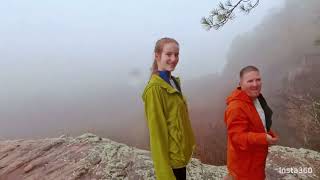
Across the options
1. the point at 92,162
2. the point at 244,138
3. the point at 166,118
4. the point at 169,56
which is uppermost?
the point at 169,56

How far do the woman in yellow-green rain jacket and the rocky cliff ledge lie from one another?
3.47 feet

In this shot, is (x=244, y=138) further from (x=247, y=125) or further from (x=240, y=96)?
(x=240, y=96)

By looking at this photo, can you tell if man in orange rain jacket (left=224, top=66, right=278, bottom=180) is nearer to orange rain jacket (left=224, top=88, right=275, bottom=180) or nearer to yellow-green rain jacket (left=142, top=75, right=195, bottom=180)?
orange rain jacket (left=224, top=88, right=275, bottom=180)

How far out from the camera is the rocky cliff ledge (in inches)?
114

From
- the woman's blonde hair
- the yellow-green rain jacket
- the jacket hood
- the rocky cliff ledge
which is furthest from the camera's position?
the rocky cliff ledge

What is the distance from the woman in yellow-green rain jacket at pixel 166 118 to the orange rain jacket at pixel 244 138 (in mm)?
210

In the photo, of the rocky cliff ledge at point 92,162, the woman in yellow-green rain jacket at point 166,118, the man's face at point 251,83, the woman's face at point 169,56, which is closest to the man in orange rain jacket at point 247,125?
the man's face at point 251,83

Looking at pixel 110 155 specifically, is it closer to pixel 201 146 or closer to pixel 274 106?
pixel 201 146

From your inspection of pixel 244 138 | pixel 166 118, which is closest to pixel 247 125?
pixel 244 138

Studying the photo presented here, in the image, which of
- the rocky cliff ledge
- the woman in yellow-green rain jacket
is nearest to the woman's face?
the woman in yellow-green rain jacket

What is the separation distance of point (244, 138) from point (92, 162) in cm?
141

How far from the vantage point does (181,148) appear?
71.9 inches

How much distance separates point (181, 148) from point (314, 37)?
288 cm

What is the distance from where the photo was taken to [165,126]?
1780 mm
